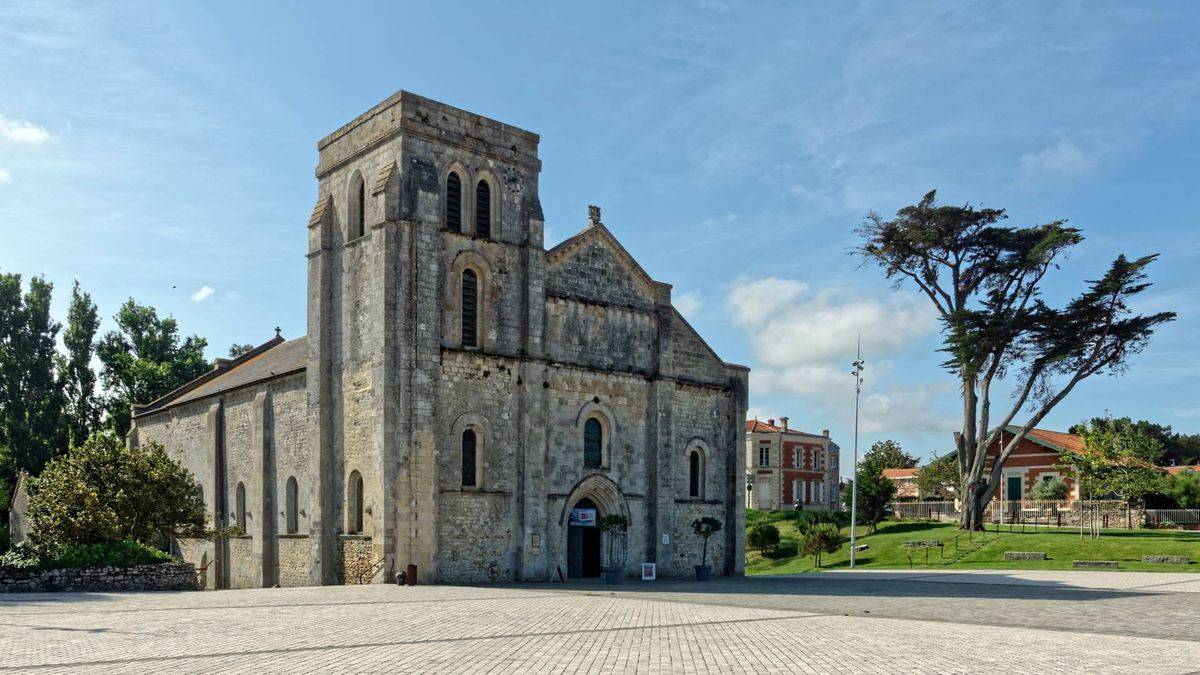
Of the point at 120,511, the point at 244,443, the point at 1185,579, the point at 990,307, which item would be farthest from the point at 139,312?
the point at 1185,579

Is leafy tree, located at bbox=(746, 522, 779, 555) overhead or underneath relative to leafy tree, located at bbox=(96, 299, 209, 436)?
underneath

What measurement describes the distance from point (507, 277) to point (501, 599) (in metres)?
13.2

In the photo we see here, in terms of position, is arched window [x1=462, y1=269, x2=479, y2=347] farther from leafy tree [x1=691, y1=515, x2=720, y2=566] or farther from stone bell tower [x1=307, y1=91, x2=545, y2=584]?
leafy tree [x1=691, y1=515, x2=720, y2=566]

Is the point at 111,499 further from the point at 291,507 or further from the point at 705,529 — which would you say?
the point at 705,529

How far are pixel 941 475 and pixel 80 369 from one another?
54.4 metres

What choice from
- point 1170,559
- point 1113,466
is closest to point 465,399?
point 1170,559

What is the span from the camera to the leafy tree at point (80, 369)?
2354 inches

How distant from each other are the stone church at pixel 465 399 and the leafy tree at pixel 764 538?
14138 millimetres

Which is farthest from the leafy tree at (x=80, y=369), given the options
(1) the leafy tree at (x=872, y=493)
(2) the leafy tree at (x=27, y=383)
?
(1) the leafy tree at (x=872, y=493)

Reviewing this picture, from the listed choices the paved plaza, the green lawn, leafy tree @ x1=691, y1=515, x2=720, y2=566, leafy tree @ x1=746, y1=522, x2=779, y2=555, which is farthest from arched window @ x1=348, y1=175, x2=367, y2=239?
leafy tree @ x1=746, y1=522, x2=779, y2=555

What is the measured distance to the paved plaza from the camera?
14062mm

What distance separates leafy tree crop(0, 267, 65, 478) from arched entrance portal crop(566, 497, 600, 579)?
36.4m

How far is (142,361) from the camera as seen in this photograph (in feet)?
202

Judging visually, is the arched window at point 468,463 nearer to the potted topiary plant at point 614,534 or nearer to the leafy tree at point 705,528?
the potted topiary plant at point 614,534
